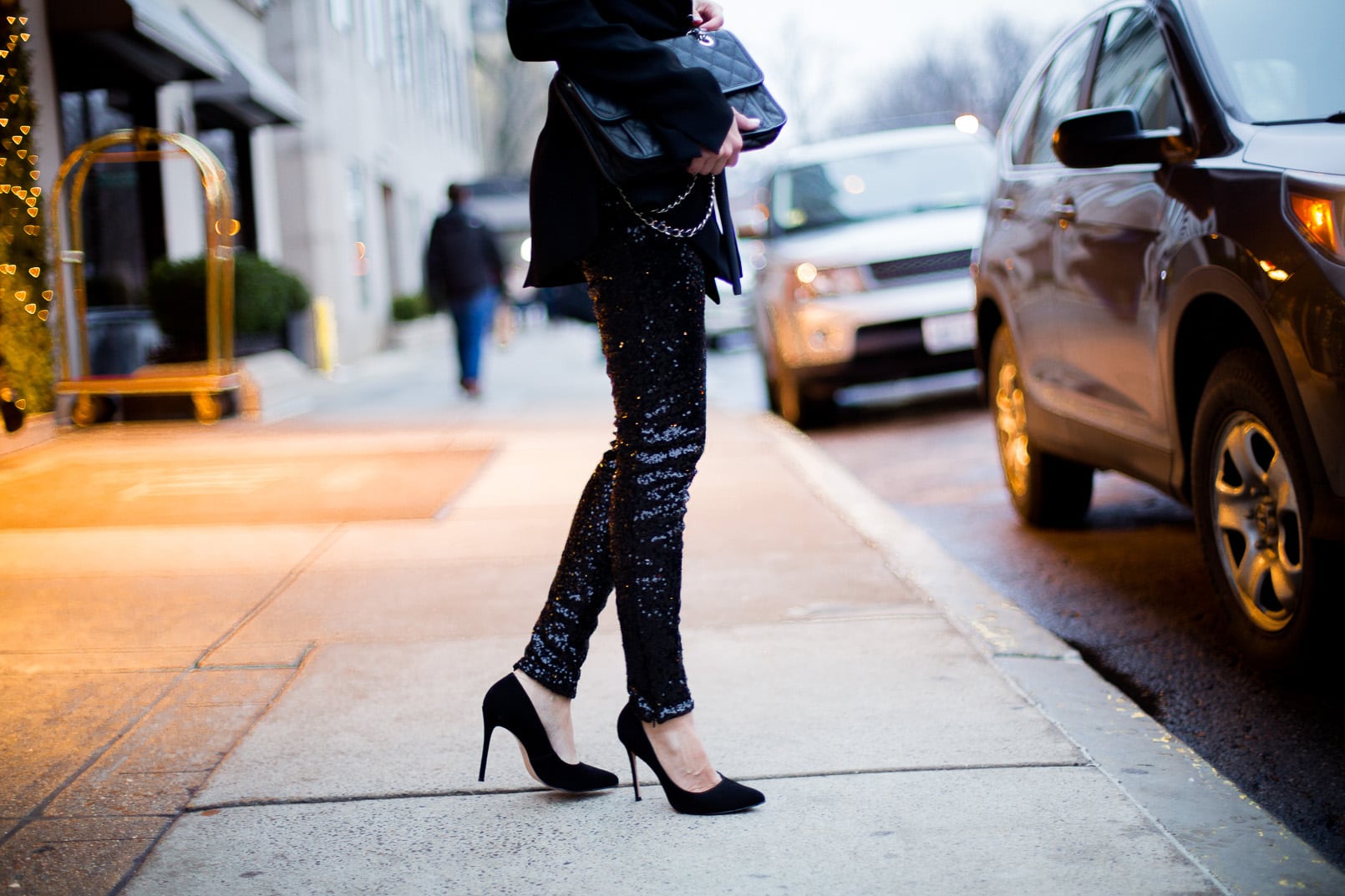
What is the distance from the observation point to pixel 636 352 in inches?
106

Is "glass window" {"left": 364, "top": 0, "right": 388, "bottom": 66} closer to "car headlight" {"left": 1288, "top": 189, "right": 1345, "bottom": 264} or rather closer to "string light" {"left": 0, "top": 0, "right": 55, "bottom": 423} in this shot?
"string light" {"left": 0, "top": 0, "right": 55, "bottom": 423}

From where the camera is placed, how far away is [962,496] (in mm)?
7043

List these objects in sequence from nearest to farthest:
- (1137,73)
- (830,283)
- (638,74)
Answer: (638,74) → (1137,73) → (830,283)

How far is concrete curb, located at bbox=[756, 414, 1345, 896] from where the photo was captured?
2.51 metres

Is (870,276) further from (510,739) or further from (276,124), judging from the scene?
(276,124)

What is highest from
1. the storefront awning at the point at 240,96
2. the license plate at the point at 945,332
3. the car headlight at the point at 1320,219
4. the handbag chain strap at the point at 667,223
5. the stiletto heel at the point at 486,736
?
the storefront awning at the point at 240,96

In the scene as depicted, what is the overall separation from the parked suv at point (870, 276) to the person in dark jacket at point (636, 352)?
22.6 ft

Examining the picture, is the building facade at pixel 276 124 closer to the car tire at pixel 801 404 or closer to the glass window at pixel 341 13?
the glass window at pixel 341 13

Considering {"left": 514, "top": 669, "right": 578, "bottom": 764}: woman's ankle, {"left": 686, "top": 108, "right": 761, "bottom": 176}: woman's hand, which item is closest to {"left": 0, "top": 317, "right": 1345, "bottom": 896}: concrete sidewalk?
{"left": 514, "top": 669, "right": 578, "bottom": 764}: woman's ankle

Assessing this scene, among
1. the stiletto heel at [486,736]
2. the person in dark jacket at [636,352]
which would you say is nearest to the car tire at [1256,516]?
the person in dark jacket at [636,352]

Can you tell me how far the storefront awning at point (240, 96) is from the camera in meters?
13.2

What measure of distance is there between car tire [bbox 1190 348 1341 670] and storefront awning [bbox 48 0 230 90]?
822cm

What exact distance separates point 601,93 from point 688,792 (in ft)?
4.24

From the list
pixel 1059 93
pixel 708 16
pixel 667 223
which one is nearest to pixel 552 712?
pixel 667 223
